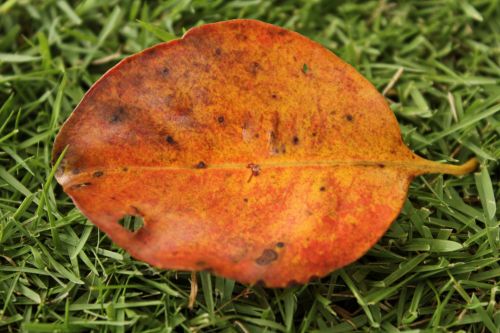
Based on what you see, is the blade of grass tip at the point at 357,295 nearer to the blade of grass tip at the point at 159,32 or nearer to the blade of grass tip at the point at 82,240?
the blade of grass tip at the point at 82,240

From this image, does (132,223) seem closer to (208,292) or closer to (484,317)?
(208,292)

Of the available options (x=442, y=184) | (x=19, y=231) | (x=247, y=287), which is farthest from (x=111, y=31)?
(x=442, y=184)

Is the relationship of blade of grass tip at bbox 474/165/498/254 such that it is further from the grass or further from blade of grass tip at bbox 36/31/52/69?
blade of grass tip at bbox 36/31/52/69

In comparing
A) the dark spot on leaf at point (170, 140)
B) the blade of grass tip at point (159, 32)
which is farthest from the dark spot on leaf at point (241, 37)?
the blade of grass tip at point (159, 32)

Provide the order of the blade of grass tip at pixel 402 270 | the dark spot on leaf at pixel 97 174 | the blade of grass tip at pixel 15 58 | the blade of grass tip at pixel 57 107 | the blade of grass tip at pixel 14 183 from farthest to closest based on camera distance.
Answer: the blade of grass tip at pixel 15 58, the blade of grass tip at pixel 57 107, the blade of grass tip at pixel 14 183, the blade of grass tip at pixel 402 270, the dark spot on leaf at pixel 97 174

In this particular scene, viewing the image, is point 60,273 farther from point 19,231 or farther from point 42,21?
point 42,21

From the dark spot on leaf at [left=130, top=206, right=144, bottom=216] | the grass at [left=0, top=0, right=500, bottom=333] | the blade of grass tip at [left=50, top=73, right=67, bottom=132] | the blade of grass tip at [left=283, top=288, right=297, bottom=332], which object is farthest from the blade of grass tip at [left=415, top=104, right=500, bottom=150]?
the blade of grass tip at [left=50, top=73, right=67, bottom=132]
